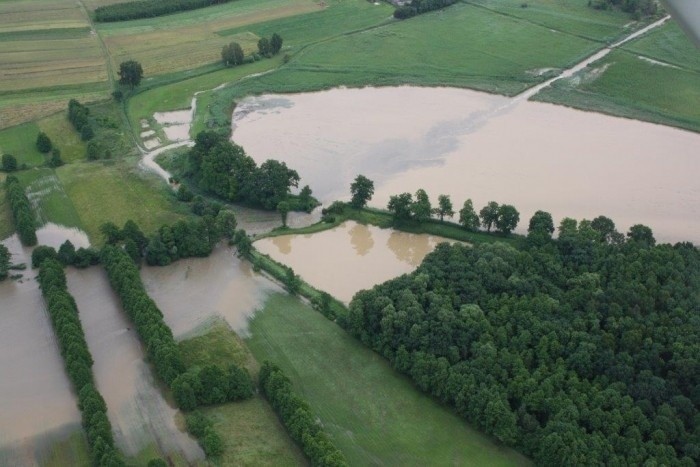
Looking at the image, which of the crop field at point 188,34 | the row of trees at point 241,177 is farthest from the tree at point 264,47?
the row of trees at point 241,177

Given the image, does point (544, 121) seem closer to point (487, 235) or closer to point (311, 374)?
point (487, 235)

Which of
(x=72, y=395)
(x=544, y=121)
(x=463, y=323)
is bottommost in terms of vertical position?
(x=72, y=395)

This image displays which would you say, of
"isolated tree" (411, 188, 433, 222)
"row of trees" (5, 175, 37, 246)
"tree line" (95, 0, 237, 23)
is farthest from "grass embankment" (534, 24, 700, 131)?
"tree line" (95, 0, 237, 23)

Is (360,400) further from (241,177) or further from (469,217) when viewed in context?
(241,177)

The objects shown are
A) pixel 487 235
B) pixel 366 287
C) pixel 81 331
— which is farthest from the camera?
pixel 487 235

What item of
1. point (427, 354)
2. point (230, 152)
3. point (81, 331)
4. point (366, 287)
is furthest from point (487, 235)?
point (81, 331)

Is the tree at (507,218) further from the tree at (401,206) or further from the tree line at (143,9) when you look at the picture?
the tree line at (143,9)

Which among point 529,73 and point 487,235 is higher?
point 529,73
